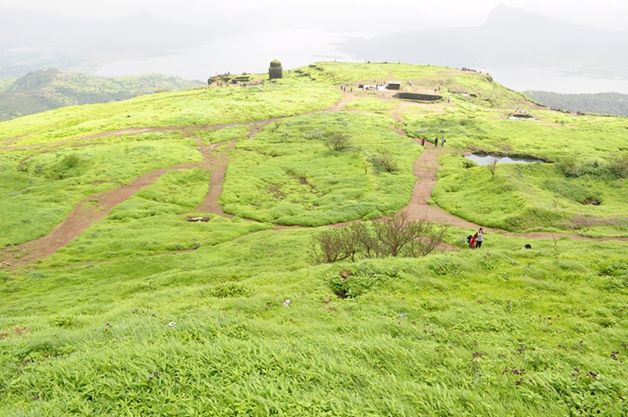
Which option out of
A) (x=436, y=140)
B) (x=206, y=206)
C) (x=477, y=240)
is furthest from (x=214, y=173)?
(x=477, y=240)

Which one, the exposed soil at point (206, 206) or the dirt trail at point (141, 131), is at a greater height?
the dirt trail at point (141, 131)

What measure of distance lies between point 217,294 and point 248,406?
1311 cm

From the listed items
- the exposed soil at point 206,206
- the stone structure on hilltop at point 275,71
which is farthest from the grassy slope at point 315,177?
the stone structure on hilltop at point 275,71

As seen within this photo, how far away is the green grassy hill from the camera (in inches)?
410

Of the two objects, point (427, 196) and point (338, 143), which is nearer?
point (427, 196)

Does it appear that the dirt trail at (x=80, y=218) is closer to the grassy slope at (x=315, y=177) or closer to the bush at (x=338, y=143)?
the grassy slope at (x=315, y=177)

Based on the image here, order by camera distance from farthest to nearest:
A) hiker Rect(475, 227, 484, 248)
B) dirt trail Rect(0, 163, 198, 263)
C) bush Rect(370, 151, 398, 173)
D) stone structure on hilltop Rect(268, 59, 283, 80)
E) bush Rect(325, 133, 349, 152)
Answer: stone structure on hilltop Rect(268, 59, 283, 80), bush Rect(325, 133, 349, 152), bush Rect(370, 151, 398, 173), dirt trail Rect(0, 163, 198, 263), hiker Rect(475, 227, 484, 248)

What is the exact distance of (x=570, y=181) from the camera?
5788 centimetres

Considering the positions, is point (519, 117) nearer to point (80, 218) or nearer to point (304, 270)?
point (304, 270)

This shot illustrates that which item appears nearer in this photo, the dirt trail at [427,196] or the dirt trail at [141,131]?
the dirt trail at [427,196]

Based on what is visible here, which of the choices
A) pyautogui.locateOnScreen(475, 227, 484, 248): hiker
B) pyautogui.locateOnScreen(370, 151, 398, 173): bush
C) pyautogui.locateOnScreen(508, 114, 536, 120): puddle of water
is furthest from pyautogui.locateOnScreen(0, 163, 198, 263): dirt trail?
pyautogui.locateOnScreen(508, 114, 536, 120): puddle of water

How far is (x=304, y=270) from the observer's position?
24922 millimetres

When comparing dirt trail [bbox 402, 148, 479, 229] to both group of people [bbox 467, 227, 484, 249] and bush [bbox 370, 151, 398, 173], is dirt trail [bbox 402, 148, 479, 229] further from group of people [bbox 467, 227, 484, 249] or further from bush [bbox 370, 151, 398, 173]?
group of people [bbox 467, 227, 484, 249]

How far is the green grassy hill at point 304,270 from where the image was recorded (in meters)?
10.4
